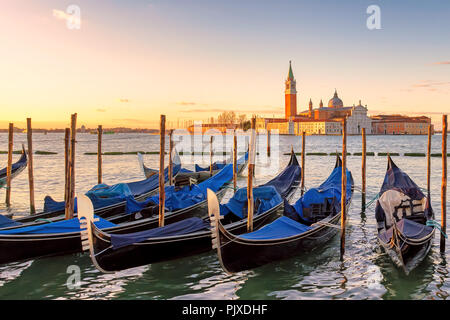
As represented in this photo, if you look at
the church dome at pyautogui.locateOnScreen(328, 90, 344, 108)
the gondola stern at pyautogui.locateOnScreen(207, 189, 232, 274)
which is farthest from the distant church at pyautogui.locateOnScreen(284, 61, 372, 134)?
the gondola stern at pyautogui.locateOnScreen(207, 189, 232, 274)

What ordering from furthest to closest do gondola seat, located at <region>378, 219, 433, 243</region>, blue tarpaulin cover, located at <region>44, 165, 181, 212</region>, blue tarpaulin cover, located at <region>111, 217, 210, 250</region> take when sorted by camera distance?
blue tarpaulin cover, located at <region>44, 165, 181, 212</region> < gondola seat, located at <region>378, 219, 433, 243</region> < blue tarpaulin cover, located at <region>111, 217, 210, 250</region>

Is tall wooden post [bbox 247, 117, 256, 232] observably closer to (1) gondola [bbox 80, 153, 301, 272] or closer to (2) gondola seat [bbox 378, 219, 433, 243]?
(1) gondola [bbox 80, 153, 301, 272]

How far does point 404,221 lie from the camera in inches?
209

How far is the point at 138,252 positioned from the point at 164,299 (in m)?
0.66

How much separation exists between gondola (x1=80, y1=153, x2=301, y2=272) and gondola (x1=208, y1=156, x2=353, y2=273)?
400 millimetres

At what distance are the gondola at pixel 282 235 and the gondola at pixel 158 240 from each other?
40 cm

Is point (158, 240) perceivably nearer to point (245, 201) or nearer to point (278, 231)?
point (278, 231)

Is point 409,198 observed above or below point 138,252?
above

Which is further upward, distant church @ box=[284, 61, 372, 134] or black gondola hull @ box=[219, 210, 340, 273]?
distant church @ box=[284, 61, 372, 134]

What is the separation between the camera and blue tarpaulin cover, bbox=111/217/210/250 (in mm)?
4359
